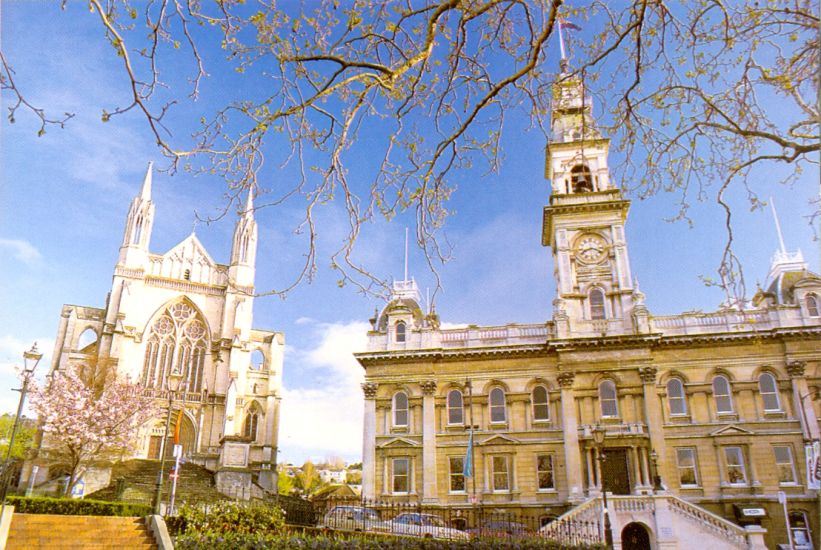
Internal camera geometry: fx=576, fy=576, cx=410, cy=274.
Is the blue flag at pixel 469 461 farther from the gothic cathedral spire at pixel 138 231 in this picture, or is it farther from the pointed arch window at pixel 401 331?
the gothic cathedral spire at pixel 138 231

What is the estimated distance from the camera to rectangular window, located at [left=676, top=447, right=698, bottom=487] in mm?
28317

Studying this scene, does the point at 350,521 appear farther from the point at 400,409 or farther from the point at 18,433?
the point at 18,433

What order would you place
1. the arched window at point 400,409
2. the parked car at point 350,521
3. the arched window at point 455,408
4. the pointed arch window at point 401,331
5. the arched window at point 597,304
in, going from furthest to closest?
1. the pointed arch window at point 401,331
2. the arched window at point 597,304
3. the arched window at point 400,409
4. the arched window at point 455,408
5. the parked car at point 350,521

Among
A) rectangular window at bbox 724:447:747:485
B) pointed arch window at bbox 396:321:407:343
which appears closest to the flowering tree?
pointed arch window at bbox 396:321:407:343

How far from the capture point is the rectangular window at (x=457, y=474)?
30.2 m

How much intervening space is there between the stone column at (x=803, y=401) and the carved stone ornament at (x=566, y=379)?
10669 millimetres

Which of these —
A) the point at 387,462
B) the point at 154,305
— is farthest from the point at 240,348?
the point at 387,462

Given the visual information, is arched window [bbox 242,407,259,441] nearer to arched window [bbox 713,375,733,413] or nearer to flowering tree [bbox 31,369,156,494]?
flowering tree [bbox 31,369,156,494]

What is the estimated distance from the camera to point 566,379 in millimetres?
30406

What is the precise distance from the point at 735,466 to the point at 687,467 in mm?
2231

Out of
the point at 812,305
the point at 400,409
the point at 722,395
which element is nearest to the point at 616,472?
the point at 722,395

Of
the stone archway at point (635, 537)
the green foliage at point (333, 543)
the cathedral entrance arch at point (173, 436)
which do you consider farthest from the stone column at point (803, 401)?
the cathedral entrance arch at point (173, 436)

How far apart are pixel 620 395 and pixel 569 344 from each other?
3606 mm

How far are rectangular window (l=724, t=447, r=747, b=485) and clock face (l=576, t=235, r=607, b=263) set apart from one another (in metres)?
11.8
